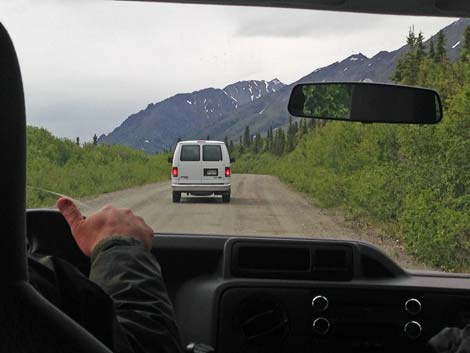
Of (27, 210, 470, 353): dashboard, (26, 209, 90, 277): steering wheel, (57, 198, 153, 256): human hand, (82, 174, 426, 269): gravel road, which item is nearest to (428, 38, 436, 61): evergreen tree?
(82, 174, 426, 269): gravel road

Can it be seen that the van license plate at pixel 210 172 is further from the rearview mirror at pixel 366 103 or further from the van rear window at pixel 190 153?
the rearview mirror at pixel 366 103

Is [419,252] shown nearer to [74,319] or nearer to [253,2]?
[253,2]

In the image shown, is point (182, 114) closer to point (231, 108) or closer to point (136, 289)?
point (231, 108)

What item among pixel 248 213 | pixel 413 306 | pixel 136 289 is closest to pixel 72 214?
pixel 136 289

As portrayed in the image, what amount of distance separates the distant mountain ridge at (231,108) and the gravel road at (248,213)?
1.76ft

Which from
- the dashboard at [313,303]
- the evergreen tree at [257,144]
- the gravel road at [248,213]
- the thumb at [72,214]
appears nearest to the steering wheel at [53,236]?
the gravel road at [248,213]

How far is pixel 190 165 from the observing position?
702 centimetres

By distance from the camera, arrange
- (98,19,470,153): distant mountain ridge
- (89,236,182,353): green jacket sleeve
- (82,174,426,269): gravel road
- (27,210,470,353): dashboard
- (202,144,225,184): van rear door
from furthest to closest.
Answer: (202,144,225,184): van rear door, (82,174,426,269): gravel road, (27,210,470,353): dashboard, (98,19,470,153): distant mountain ridge, (89,236,182,353): green jacket sleeve

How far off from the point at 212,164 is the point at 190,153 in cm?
21

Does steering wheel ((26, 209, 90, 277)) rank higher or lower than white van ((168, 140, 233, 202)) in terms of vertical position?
lower

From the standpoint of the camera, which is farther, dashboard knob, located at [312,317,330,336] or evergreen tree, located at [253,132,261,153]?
evergreen tree, located at [253,132,261,153]

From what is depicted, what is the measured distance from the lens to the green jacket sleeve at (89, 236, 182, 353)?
194 cm

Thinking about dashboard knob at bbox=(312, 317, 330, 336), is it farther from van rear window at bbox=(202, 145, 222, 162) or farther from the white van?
van rear window at bbox=(202, 145, 222, 162)

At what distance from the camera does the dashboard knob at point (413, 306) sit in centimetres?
452
